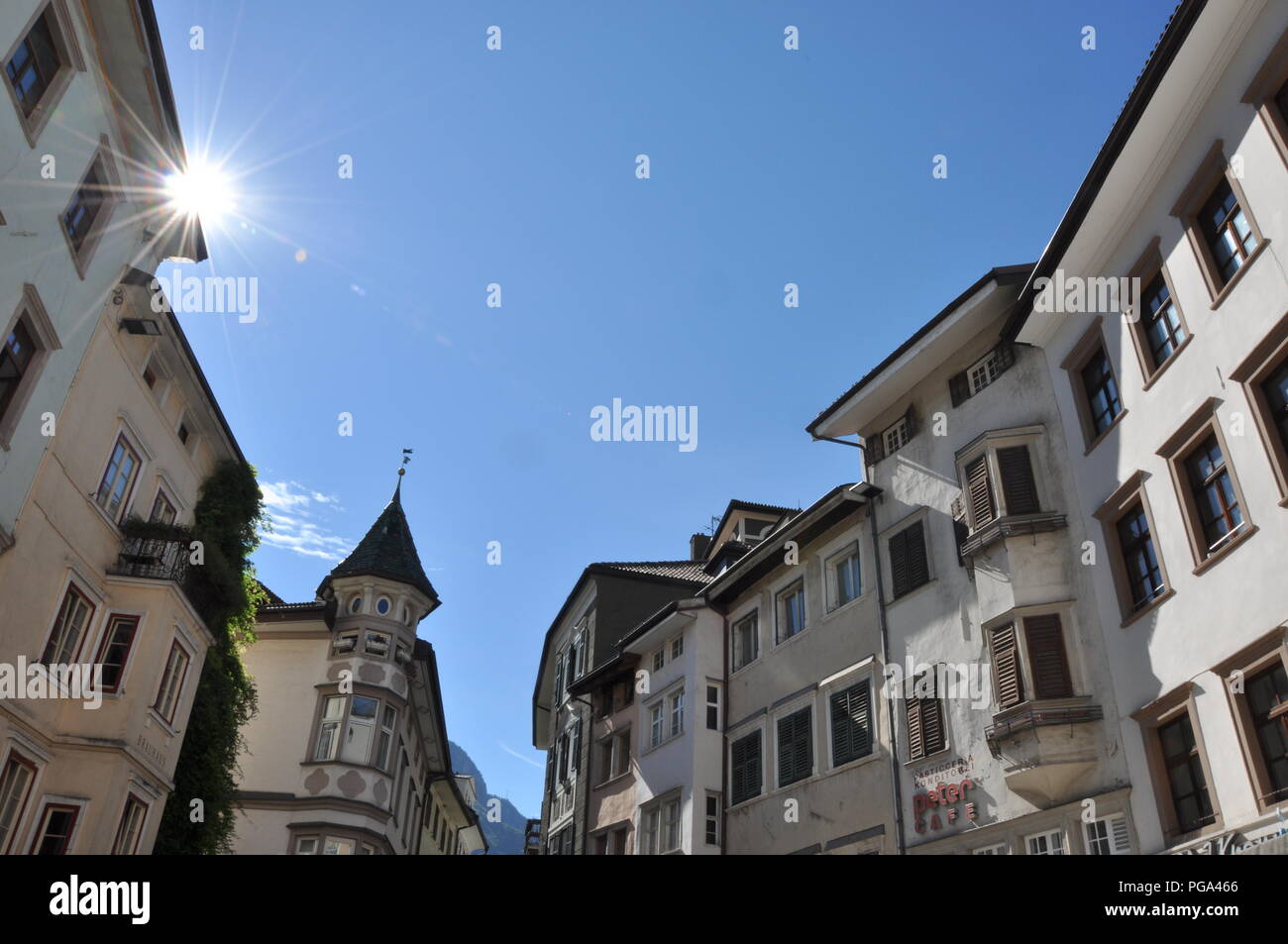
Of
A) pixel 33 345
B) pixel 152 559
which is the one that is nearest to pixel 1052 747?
pixel 152 559

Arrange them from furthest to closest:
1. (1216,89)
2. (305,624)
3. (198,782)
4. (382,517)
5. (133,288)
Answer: (382,517) → (305,624) → (198,782) → (133,288) → (1216,89)

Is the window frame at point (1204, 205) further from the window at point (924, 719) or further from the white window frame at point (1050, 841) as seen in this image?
the window at point (924, 719)

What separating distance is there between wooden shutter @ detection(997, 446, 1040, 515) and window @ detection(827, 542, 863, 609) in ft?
19.6

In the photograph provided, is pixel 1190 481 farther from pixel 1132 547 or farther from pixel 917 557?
pixel 917 557

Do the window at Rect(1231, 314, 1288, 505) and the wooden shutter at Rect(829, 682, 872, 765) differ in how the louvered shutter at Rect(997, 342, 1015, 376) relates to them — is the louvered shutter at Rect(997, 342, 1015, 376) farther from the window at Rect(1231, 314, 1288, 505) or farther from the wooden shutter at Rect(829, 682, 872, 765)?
the wooden shutter at Rect(829, 682, 872, 765)

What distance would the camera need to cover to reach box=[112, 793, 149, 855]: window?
70.0 ft

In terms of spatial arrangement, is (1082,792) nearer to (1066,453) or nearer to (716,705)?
(1066,453)

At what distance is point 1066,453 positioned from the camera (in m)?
20.2

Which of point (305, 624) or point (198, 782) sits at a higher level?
point (305, 624)

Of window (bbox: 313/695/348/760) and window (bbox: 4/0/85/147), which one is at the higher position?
window (bbox: 4/0/85/147)

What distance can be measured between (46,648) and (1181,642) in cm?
2095

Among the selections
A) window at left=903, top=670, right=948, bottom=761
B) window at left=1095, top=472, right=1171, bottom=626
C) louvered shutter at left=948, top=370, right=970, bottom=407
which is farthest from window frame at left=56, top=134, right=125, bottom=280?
window at left=1095, top=472, right=1171, bottom=626

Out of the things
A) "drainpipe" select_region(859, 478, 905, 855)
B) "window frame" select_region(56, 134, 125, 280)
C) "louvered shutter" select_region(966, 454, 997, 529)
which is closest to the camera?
"window frame" select_region(56, 134, 125, 280)
